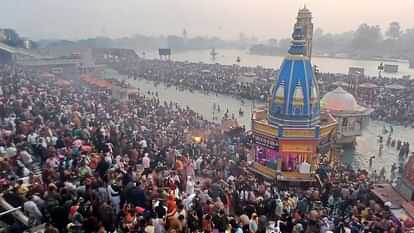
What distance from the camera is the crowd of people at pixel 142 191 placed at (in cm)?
631

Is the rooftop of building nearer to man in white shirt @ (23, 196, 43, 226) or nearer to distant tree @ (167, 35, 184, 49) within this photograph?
man in white shirt @ (23, 196, 43, 226)

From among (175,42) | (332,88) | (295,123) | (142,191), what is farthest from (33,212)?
(175,42)

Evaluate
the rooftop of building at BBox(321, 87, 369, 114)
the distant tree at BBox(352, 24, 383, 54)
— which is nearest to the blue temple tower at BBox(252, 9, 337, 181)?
the rooftop of building at BBox(321, 87, 369, 114)

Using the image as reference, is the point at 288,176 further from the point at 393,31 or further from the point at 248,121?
the point at 393,31

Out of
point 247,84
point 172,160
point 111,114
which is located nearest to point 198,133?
point 111,114

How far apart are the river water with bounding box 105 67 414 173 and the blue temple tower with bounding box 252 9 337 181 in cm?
504

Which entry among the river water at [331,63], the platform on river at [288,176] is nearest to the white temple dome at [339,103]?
the platform on river at [288,176]

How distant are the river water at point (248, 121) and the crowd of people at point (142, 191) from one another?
5225 mm

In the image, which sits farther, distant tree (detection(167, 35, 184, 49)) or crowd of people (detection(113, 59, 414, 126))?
distant tree (detection(167, 35, 184, 49))

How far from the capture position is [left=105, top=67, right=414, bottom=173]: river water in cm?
1708

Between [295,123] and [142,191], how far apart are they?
684 centimetres

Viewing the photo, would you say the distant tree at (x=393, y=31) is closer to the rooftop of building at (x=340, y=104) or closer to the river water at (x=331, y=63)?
the river water at (x=331, y=63)

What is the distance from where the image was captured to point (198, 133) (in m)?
17.1

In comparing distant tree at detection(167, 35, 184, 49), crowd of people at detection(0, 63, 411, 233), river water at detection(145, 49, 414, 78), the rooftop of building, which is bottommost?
crowd of people at detection(0, 63, 411, 233)
